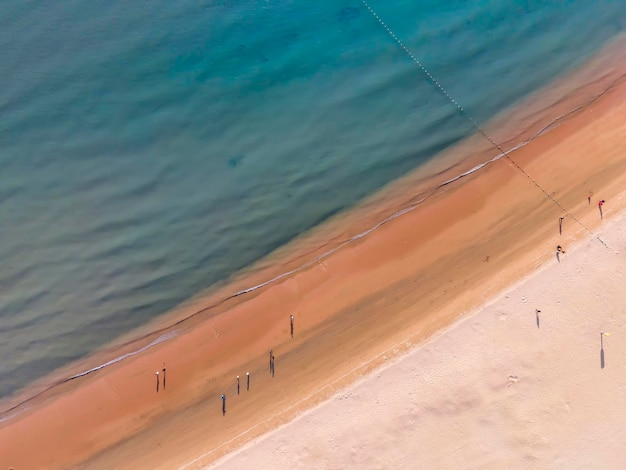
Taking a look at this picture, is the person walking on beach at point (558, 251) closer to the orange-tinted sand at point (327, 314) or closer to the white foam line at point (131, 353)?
the orange-tinted sand at point (327, 314)

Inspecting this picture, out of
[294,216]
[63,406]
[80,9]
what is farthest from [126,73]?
[63,406]

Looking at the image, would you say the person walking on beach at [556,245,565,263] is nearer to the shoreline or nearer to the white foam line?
the shoreline

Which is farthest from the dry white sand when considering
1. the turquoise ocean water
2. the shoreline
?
the turquoise ocean water

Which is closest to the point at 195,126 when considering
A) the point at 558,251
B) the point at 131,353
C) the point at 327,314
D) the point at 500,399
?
the point at 327,314

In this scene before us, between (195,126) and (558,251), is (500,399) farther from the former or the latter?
(195,126)

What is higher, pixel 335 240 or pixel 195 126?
pixel 195 126
